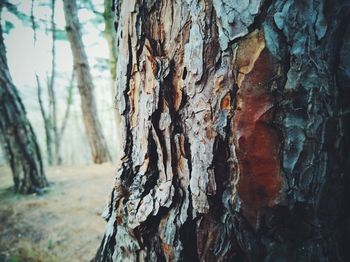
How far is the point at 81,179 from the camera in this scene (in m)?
4.77

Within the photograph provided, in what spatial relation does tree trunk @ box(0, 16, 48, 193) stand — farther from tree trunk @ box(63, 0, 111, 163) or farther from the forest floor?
tree trunk @ box(63, 0, 111, 163)

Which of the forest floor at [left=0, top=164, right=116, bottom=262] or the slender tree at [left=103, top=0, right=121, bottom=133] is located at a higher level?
the slender tree at [left=103, top=0, right=121, bottom=133]

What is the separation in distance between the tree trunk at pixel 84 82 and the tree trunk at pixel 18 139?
2235 mm

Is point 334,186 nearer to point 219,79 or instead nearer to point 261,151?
point 261,151

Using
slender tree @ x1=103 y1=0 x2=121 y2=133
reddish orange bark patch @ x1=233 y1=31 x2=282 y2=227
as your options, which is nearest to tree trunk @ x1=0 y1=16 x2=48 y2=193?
slender tree @ x1=103 y1=0 x2=121 y2=133

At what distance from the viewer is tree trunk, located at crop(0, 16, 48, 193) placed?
3.44 meters

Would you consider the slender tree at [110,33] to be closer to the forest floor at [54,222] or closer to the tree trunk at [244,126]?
the forest floor at [54,222]

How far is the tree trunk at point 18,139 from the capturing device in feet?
11.3

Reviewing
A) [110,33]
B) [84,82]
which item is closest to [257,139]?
[84,82]

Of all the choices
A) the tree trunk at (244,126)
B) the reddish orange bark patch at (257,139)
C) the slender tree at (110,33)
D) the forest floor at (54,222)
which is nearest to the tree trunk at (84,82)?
the slender tree at (110,33)

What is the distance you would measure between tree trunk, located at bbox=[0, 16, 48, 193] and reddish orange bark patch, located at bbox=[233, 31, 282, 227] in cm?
365

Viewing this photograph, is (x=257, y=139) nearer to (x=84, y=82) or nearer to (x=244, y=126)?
(x=244, y=126)

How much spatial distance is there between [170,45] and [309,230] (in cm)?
82

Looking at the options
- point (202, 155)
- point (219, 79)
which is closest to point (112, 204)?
point (202, 155)
